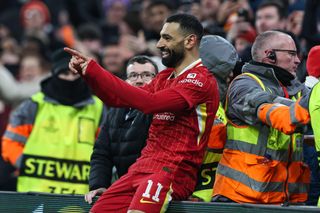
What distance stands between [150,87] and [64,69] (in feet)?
8.79

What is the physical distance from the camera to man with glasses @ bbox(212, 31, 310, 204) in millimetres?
6566

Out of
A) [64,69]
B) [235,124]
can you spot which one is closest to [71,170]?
[64,69]

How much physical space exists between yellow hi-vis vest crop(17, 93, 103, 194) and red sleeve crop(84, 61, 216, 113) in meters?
2.82

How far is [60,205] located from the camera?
Answer: 690 cm

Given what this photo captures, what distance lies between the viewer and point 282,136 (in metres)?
6.64

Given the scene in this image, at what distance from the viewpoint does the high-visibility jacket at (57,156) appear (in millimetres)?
9000

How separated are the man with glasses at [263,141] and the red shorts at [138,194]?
0.57 m

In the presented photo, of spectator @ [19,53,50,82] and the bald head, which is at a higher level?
the bald head

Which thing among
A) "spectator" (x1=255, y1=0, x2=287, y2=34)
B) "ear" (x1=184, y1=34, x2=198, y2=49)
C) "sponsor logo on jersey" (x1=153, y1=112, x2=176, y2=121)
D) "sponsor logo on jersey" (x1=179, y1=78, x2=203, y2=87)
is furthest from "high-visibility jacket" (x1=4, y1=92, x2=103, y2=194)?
"sponsor logo on jersey" (x1=179, y1=78, x2=203, y2=87)

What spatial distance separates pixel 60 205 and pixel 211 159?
1184mm

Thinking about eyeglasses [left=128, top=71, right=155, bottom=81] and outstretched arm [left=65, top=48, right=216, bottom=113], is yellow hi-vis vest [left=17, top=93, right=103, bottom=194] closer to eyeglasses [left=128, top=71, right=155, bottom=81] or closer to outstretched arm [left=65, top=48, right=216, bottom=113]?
eyeglasses [left=128, top=71, right=155, bottom=81]

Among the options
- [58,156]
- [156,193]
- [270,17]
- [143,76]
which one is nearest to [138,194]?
[156,193]

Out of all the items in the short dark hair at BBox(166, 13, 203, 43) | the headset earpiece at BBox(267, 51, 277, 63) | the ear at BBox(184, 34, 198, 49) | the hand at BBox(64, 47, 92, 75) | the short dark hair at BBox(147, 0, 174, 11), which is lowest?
the hand at BBox(64, 47, 92, 75)

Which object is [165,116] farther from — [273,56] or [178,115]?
[273,56]
